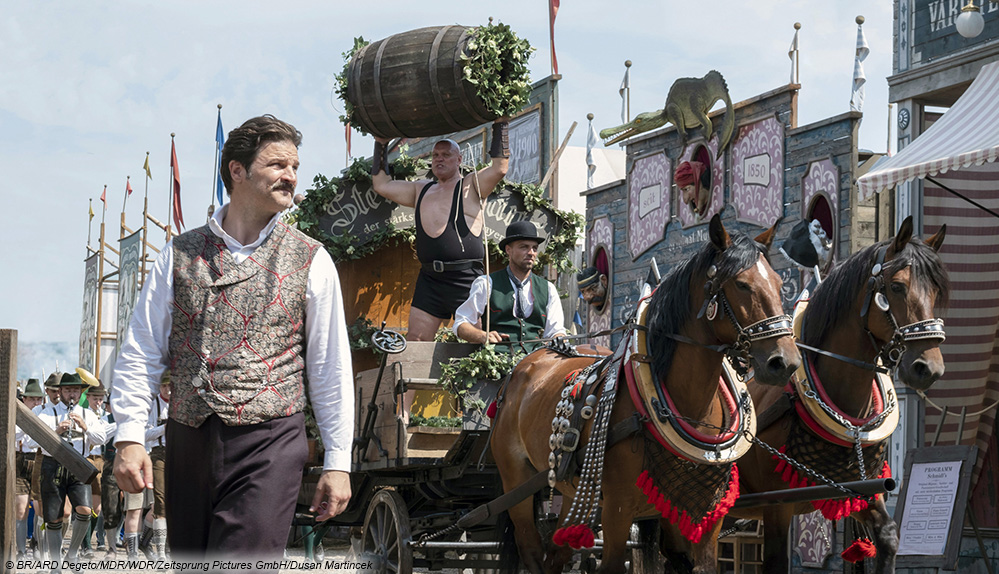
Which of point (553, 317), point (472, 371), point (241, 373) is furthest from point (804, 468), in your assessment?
point (241, 373)

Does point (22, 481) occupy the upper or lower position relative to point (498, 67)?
lower

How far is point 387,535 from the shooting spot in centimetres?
828

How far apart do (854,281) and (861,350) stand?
0.39 metres

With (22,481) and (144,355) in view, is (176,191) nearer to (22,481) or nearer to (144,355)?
(22,481)

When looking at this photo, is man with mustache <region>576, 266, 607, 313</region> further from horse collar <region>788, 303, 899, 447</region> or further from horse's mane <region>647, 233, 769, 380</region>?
horse's mane <region>647, 233, 769, 380</region>

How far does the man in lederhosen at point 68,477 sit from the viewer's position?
1196 cm

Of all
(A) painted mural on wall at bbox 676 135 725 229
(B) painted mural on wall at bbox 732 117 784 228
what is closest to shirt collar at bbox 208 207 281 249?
(B) painted mural on wall at bbox 732 117 784 228

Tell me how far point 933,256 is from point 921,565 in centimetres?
333

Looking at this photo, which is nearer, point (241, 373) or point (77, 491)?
point (241, 373)

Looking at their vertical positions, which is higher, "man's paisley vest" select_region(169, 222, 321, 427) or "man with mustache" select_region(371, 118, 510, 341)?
"man with mustache" select_region(371, 118, 510, 341)

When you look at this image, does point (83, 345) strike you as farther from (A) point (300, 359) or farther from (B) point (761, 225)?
(A) point (300, 359)

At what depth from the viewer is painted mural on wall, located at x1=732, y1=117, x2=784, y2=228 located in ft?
37.8

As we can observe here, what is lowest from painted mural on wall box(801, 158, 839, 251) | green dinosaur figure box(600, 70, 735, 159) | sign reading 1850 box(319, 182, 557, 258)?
sign reading 1850 box(319, 182, 557, 258)

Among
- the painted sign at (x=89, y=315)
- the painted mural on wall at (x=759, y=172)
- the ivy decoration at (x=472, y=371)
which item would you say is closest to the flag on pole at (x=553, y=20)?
the painted mural on wall at (x=759, y=172)
